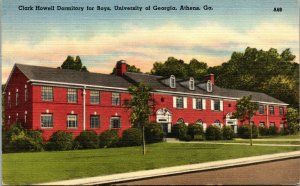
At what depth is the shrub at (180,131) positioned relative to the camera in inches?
1113

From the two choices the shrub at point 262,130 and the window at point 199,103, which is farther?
the shrub at point 262,130

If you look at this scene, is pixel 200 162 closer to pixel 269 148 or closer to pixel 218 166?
pixel 218 166

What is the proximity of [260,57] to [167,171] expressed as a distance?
836 centimetres

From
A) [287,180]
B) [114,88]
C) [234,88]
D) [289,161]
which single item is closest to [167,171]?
[287,180]

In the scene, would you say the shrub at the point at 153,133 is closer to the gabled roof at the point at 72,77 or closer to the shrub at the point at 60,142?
the gabled roof at the point at 72,77

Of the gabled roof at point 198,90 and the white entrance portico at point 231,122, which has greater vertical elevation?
Result: the gabled roof at point 198,90

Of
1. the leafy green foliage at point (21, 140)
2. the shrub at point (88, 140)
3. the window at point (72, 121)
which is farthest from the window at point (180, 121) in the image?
the leafy green foliage at point (21, 140)

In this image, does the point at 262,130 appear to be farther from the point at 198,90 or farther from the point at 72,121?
the point at 72,121

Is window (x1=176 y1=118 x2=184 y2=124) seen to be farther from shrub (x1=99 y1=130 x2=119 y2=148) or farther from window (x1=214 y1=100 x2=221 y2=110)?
shrub (x1=99 y1=130 x2=119 y2=148)

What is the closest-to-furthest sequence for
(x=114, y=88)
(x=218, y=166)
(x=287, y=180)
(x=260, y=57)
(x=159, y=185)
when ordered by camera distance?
1. (x=159, y=185)
2. (x=287, y=180)
3. (x=218, y=166)
4. (x=260, y=57)
5. (x=114, y=88)

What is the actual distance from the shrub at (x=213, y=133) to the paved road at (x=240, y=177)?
1214 cm

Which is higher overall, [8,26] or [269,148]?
[8,26]

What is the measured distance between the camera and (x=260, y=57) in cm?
1920

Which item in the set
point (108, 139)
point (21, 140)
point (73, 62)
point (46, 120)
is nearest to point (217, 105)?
point (108, 139)
